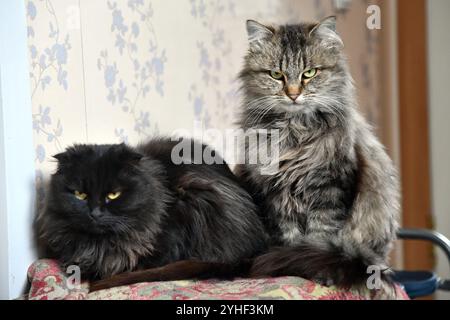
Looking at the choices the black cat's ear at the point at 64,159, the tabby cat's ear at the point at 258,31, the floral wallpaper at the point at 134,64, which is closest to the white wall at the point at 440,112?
the floral wallpaper at the point at 134,64

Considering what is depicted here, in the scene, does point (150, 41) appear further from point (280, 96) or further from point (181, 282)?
point (181, 282)

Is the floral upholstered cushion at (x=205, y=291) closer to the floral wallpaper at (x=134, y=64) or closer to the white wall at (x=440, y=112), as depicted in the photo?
the floral wallpaper at (x=134, y=64)

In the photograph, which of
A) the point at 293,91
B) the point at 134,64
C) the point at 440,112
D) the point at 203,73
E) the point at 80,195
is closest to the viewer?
the point at 80,195

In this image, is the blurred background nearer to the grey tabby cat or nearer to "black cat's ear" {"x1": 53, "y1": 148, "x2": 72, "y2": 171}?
"black cat's ear" {"x1": 53, "y1": 148, "x2": 72, "y2": 171}

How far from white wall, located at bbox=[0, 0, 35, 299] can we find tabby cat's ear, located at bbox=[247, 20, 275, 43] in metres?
0.68

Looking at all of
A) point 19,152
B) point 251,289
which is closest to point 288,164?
point 251,289

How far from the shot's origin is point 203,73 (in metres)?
2.42

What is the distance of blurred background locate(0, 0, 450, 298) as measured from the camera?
168 centimetres

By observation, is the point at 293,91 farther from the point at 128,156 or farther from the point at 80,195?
the point at 80,195

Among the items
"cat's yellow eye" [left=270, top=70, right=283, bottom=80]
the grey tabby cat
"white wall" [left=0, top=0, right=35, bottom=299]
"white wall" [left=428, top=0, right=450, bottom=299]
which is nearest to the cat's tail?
the grey tabby cat

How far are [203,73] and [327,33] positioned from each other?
0.87 metres

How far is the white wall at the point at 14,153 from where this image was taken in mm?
1487

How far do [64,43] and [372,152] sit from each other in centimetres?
101

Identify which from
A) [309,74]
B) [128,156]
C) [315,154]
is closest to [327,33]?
[309,74]
